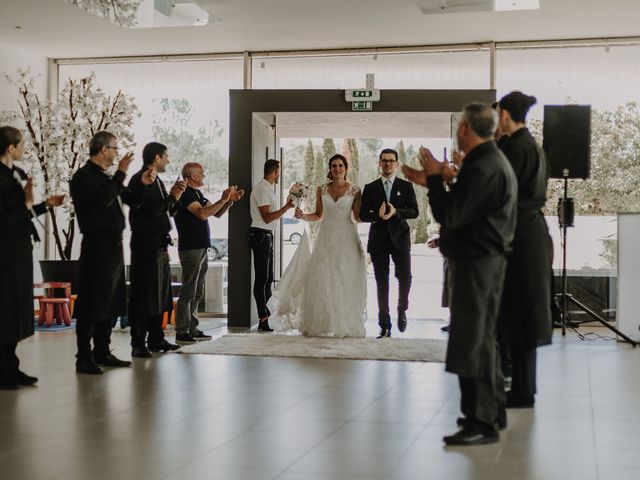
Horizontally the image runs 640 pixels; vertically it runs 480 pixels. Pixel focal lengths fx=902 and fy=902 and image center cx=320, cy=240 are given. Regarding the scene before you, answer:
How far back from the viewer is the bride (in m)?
8.28

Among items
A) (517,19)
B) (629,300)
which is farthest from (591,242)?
(517,19)

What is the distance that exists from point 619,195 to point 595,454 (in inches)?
275

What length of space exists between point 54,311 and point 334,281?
11.0ft

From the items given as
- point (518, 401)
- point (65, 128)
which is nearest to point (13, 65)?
point (65, 128)

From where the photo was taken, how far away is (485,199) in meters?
4.07

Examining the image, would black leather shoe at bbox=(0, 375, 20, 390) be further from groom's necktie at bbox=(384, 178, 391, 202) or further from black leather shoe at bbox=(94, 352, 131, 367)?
groom's necktie at bbox=(384, 178, 391, 202)

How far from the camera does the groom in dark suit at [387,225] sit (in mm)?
8344

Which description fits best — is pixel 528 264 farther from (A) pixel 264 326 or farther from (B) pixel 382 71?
(B) pixel 382 71

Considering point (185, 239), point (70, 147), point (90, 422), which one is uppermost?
point (70, 147)

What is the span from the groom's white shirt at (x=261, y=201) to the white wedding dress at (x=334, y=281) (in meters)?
0.75

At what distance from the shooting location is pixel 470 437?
414 cm

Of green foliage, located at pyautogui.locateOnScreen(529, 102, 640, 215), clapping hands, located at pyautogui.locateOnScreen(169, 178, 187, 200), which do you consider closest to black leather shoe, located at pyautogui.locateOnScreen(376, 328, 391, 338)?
clapping hands, located at pyautogui.locateOnScreen(169, 178, 187, 200)

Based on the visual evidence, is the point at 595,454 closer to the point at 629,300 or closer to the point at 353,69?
the point at 629,300

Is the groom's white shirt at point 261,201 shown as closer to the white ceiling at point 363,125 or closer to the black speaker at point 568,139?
the white ceiling at point 363,125
